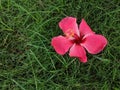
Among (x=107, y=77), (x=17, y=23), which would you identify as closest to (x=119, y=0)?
(x=107, y=77)

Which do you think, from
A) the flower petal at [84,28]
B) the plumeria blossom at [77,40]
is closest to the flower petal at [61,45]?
the plumeria blossom at [77,40]

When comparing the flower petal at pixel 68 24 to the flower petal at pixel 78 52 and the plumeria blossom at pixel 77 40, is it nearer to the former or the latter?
the plumeria blossom at pixel 77 40

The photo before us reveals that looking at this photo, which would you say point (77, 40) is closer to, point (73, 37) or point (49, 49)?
point (73, 37)

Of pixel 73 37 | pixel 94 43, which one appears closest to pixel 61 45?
pixel 73 37

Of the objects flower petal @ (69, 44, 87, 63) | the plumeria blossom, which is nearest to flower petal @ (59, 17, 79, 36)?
the plumeria blossom

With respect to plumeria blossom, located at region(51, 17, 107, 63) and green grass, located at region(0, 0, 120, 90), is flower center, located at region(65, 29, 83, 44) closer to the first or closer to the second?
plumeria blossom, located at region(51, 17, 107, 63)

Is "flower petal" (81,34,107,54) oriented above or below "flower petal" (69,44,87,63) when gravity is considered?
above

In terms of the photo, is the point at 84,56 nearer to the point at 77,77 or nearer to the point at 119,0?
the point at 77,77
